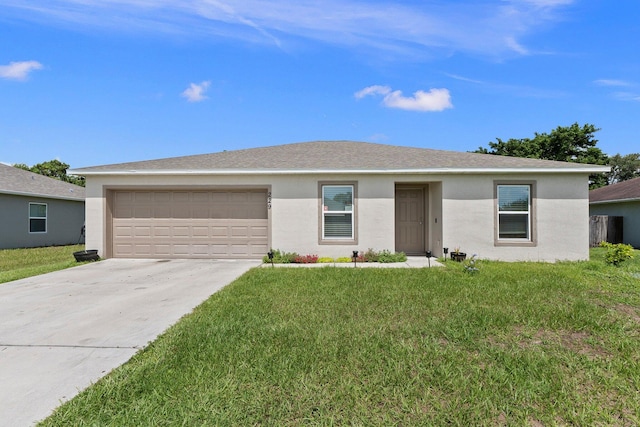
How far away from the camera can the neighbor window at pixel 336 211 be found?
9.83 meters

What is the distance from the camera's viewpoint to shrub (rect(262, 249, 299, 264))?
9393 mm

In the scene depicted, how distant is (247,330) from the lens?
3.81 metres

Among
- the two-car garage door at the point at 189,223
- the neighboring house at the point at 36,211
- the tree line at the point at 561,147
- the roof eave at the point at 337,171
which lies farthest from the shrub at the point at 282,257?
the tree line at the point at 561,147

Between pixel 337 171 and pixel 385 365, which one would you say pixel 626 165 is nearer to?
pixel 337 171

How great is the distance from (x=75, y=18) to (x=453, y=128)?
60.2 feet

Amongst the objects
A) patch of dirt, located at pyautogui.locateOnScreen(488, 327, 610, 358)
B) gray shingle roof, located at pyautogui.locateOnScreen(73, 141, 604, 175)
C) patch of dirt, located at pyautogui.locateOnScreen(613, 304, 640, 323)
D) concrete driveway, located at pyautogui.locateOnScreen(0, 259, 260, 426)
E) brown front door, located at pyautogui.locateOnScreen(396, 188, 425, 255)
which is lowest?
concrete driveway, located at pyautogui.locateOnScreen(0, 259, 260, 426)

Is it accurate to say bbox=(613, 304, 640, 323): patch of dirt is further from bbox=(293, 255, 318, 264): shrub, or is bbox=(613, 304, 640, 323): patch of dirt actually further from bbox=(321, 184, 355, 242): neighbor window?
bbox=(293, 255, 318, 264): shrub

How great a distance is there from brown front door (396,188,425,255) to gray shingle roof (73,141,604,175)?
47.2 inches

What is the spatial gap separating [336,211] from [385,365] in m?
7.04

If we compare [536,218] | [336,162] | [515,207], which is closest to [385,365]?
[336,162]

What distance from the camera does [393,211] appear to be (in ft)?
31.8

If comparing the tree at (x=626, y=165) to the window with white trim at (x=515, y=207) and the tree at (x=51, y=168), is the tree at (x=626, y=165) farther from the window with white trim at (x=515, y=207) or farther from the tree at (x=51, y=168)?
the tree at (x=51, y=168)

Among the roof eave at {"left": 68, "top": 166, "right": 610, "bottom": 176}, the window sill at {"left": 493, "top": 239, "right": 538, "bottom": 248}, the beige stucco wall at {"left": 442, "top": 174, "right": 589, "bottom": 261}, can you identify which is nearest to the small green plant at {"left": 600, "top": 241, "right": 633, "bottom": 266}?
the beige stucco wall at {"left": 442, "top": 174, "right": 589, "bottom": 261}

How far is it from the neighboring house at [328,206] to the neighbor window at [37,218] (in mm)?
8431
